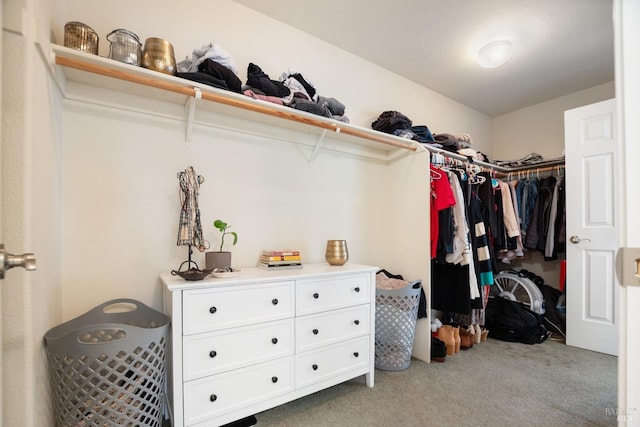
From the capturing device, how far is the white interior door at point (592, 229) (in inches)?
93.6

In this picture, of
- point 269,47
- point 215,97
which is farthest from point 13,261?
point 269,47

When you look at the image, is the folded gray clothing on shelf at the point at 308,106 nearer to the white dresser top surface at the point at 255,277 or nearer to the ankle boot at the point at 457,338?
the white dresser top surface at the point at 255,277

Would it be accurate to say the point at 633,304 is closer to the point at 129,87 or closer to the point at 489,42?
the point at 129,87

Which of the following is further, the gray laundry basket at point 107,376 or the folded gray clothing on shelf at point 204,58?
the folded gray clothing on shelf at point 204,58

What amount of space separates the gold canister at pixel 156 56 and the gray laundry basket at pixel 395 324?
6.40ft

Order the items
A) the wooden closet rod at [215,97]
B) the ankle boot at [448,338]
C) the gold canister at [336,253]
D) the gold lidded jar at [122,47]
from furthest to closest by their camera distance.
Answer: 1. the ankle boot at [448,338]
2. the gold canister at [336,253]
3. the gold lidded jar at [122,47]
4. the wooden closet rod at [215,97]

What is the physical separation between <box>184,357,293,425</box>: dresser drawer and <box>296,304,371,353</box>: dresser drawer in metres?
0.15

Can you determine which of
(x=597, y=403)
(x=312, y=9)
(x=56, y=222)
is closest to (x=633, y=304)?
(x=597, y=403)

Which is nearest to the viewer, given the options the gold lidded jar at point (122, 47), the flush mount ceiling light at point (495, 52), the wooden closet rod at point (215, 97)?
the wooden closet rod at point (215, 97)

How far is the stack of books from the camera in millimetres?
1771

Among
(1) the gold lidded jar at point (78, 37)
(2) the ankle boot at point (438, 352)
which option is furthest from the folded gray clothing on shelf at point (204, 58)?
(2) the ankle boot at point (438, 352)

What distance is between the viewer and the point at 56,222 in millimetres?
1285

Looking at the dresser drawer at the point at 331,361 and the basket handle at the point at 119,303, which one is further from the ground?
the basket handle at the point at 119,303

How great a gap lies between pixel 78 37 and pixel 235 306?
1.47 m
